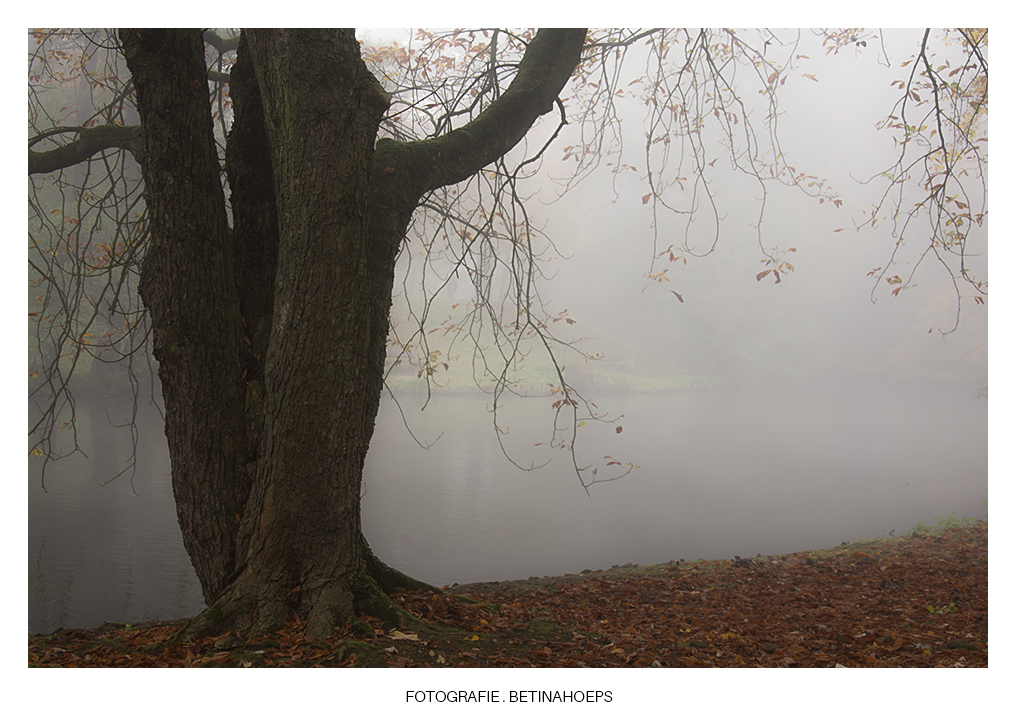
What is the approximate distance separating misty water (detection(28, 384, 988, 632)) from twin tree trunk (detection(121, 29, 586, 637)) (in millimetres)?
1883

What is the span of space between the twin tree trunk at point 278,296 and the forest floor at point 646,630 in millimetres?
143

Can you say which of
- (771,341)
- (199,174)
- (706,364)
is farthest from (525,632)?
(771,341)

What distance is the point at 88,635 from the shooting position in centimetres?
246

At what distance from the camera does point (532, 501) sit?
7.43 metres

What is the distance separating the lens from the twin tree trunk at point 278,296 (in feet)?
6.75

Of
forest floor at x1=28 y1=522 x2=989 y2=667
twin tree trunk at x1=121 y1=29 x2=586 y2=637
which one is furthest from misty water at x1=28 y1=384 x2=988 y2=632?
twin tree trunk at x1=121 y1=29 x2=586 y2=637

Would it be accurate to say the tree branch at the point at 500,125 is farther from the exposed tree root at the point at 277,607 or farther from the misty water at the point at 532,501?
the misty water at the point at 532,501

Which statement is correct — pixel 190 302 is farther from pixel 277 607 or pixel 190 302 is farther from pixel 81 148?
pixel 81 148

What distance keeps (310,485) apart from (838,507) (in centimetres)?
723

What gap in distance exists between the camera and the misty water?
15.7ft

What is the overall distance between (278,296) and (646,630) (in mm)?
1867

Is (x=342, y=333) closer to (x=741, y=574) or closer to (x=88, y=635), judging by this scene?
(x=88, y=635)

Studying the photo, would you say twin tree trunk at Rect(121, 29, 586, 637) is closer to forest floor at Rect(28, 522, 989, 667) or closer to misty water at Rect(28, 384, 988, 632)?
forest floor at Rect(28, 522, 989, 667)

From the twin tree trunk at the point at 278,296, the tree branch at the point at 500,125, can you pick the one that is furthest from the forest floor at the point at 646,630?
the tree branch at the point at 500,125
